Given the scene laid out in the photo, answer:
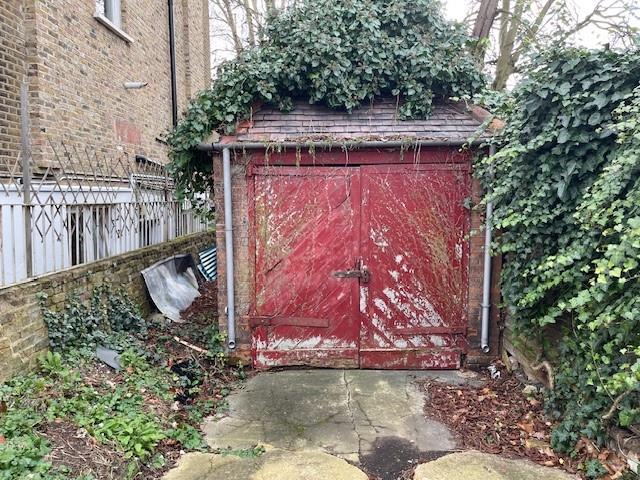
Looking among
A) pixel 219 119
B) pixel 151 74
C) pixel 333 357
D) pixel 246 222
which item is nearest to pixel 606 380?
pixel 333 357

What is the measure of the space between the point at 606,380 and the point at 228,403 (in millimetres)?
3404

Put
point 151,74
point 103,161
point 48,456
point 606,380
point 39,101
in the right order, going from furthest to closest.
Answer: point 151,74, point 103,161, point 39,101, point 606,380, point 48,456

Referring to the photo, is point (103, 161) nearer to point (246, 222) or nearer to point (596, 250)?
point (246, 222)

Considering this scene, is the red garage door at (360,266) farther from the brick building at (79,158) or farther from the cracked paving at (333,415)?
the brick building at (79,158)

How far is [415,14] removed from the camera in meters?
5.66

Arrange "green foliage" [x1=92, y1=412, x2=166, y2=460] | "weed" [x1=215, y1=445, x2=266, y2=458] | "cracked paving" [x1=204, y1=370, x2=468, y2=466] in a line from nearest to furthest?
1. "green foliage" [x1=92, y1=412, x2=166, y2=460]
2. "weed" [x1=215, y1=445, x2=266, y2=458]
3. "cracked paving" [x1=204, y1=370, x2=468, y2=466]

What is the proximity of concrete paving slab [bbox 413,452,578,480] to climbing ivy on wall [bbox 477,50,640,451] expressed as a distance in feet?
1.25

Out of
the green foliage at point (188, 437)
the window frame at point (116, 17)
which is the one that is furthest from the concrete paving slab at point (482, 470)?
the window frame at point (116, 17)

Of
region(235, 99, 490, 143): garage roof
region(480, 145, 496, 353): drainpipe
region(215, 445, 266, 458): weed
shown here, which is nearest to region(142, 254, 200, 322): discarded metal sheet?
region(235, 99, 490, 143): garage roof

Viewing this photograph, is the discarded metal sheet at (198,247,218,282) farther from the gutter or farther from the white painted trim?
the gutter

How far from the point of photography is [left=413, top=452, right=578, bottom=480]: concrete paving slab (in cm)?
334

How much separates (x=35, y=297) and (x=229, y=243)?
6.52ft

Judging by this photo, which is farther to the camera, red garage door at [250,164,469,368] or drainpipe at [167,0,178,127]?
drainpipe at [167,0,178,127]

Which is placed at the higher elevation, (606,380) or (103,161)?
(103,161)
